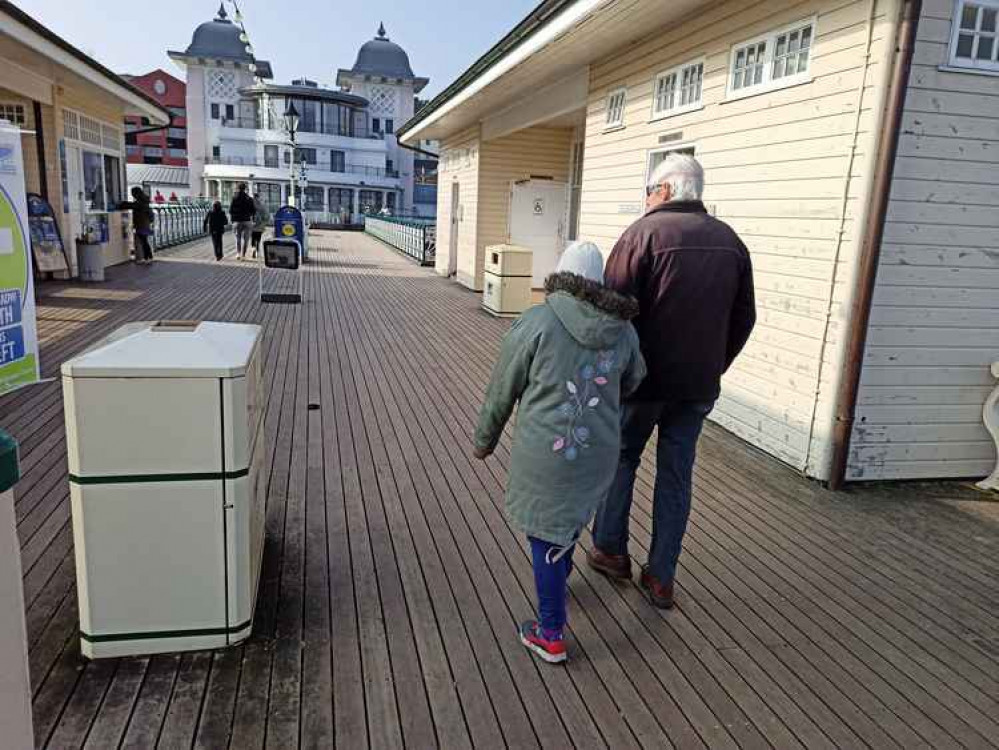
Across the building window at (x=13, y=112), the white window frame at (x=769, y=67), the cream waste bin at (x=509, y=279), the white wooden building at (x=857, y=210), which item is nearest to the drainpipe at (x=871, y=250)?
the white wooden building at (x=857, y=210)

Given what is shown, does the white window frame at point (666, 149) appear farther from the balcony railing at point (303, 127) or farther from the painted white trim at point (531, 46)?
the balcony railing at point (303, 127)

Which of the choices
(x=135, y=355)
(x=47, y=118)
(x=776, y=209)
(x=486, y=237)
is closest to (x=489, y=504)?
(x=135, y=355)

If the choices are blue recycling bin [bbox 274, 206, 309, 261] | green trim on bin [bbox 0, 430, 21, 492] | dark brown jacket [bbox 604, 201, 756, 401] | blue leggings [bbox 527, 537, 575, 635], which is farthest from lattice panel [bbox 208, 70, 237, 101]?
green trim on bin [bbox 0, 430, 21, 492]

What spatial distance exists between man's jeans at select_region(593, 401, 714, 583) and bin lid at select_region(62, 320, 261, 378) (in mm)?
1480

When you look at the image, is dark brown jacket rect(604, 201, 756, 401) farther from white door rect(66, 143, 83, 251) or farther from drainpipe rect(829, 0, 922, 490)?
white door rect(66, 143, 83, 251)

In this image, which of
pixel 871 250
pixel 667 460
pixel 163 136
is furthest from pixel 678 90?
pixel 163 136

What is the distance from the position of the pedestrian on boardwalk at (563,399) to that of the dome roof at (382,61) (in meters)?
65.2

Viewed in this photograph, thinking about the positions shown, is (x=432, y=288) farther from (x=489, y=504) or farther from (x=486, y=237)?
(x=489, y=504)

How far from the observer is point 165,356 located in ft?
7.80

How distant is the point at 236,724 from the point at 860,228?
12.9 ft

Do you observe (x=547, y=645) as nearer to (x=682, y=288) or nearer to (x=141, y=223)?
(x=682, y=288)

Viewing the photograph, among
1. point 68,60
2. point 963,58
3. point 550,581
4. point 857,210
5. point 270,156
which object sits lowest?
point 550,581

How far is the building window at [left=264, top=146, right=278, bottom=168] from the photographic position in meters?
50.5

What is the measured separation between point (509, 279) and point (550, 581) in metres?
8.34
